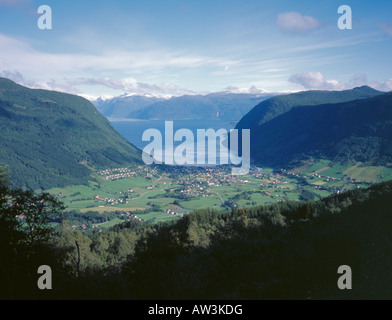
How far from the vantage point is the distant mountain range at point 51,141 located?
365ft

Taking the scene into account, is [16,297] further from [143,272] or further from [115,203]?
[115,203]

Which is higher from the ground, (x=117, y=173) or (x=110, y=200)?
(x=117, y=173)

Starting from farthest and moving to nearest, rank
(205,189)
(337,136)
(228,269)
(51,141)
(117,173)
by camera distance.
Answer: (337,136) < (51,141) < (117,173) < (205,189) < (228,269)

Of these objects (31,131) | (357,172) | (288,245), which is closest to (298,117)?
(357,172)

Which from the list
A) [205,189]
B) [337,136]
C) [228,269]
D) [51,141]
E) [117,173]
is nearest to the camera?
[228,269]

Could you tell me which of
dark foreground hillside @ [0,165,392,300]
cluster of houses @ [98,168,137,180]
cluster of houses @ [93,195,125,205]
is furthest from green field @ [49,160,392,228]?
dark foreground hillside @ [0,165,392,300]

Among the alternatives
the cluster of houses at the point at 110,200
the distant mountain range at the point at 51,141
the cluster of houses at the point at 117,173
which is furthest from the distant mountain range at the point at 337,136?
the cluster of houses at the point at 110,200

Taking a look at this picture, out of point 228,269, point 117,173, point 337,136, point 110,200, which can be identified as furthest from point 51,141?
point 337,136

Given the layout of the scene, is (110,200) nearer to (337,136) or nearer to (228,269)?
(228,269)

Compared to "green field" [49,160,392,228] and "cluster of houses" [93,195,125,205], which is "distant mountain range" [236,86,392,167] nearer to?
"green field" [49,160,392,228]

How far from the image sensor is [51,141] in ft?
474

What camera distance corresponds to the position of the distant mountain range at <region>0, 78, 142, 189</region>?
111 meters

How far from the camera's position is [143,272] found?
48.3 feet
